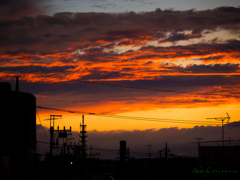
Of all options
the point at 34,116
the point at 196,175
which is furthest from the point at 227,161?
the point at 34,116

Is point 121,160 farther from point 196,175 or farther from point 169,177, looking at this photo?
point 196,175

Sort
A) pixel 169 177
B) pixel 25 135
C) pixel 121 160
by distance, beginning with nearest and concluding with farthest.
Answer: pixel 121 160 → pixel 169 177 → pixel 25 135

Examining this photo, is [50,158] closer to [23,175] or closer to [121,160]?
[23,175]

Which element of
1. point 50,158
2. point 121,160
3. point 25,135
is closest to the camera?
point 121,160

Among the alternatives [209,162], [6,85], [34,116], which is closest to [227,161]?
[209,162]

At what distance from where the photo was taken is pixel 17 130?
124 ft

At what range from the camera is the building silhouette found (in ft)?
117

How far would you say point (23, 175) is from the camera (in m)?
36.1

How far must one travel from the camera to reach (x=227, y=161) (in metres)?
72.1

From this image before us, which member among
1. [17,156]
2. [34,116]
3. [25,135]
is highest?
[34,116]

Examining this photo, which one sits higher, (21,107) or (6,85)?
(6,85)

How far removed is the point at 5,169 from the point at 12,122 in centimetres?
898

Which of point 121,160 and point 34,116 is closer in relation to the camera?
point 121,160

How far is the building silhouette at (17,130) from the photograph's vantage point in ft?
Answer: 117
